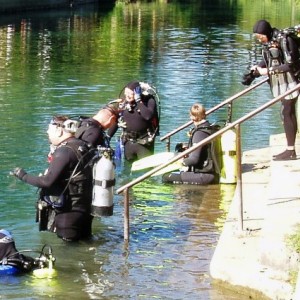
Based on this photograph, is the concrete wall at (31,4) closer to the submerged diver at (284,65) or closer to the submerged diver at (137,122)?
the submerged diver at (137,122)

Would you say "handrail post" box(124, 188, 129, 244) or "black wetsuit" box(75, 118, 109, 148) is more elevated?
"black wetsuit" box(75, 118, 109, 148)

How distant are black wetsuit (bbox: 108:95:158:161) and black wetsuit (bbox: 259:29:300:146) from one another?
2.28 metres

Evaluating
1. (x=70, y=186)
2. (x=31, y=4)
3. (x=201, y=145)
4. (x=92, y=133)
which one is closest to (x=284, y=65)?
(x=92, y=133)

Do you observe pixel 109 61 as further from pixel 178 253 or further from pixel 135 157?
pixel 178 253

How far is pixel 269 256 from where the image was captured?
7055mm

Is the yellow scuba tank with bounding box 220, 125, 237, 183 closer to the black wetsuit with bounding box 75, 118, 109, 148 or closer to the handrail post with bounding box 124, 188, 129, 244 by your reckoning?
the black wetsuit with bounding box 75, 118, 109, 148

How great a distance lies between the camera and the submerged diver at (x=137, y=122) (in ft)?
39.9

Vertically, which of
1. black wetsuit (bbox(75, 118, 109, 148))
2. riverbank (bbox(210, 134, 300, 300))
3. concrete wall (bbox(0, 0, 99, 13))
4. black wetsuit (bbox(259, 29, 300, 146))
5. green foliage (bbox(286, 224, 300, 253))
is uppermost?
black wetsuit (bbox(259, 29, 300, 146))

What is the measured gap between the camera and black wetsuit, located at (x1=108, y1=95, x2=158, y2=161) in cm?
1219

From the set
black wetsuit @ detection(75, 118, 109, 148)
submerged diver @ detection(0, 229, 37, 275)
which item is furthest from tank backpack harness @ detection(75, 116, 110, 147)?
submerged diver @ detection(0, 229, 37, 275)

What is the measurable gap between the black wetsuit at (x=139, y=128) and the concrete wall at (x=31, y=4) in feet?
138

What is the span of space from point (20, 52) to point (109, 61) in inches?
156

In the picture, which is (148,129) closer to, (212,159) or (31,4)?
(212,159)

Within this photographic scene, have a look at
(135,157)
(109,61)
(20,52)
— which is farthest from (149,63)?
(135,157)
